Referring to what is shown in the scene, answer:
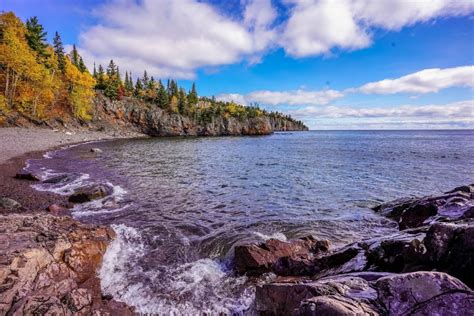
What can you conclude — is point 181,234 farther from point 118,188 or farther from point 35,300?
point 118,188

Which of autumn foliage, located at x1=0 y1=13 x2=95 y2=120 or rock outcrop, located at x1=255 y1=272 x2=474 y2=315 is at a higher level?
autumn foliage, located at x1=0 y1=13 x2=95 y2=120

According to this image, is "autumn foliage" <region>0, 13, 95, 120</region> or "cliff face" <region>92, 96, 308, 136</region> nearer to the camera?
"autumn foliage" <region>0, 13, 95, 120</region>

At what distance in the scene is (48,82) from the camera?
47.8 m

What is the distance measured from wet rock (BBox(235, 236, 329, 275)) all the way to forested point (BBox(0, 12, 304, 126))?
47.9m

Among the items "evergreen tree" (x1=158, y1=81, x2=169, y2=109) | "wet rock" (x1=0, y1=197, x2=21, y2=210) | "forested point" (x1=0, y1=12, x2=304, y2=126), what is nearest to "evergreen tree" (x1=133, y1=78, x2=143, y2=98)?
"forested point" (x1=0, y1=12, x2=304, y2=126)

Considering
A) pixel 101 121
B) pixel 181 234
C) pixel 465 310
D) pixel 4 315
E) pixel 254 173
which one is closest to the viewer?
pixel 465 310

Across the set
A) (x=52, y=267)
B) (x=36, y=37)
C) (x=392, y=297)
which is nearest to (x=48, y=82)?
(x=36, y=37)

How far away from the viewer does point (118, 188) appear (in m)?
17.3

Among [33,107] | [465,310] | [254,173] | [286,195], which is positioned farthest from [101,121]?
[465,310]

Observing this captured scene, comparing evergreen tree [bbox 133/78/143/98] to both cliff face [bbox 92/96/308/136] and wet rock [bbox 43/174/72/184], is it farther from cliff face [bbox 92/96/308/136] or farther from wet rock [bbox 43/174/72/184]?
wet rock [bbox 43/174/72/184]

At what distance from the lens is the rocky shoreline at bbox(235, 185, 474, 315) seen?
12.7 ft

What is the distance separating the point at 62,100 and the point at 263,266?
7345 cm

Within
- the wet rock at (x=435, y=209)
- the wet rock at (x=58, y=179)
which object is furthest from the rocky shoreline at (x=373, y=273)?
the wet rock at (x=58, y=179)

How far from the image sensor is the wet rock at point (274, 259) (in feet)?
25.5
